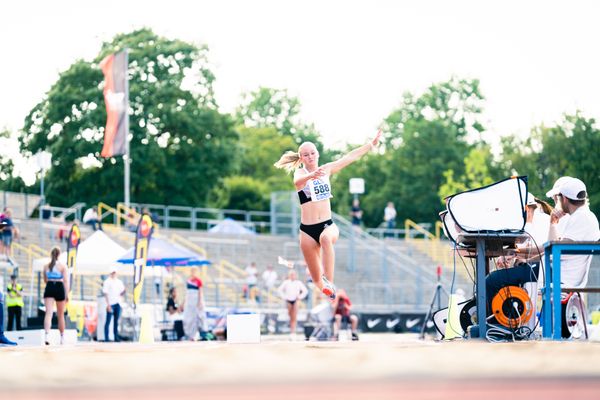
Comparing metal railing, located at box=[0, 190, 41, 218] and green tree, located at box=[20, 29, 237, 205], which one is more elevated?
green tree, located at box=[20, 29, 237, 205]

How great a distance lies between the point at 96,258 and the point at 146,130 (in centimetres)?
3760

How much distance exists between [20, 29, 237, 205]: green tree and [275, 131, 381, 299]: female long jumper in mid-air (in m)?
50.3

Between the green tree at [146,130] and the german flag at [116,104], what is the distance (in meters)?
19.8

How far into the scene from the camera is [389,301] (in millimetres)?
38344

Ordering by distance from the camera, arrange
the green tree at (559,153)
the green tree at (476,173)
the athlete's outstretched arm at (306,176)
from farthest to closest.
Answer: the green tree at (476,173) → the green tree at (559,153) → the athlete's outstretched arm at (306,176)

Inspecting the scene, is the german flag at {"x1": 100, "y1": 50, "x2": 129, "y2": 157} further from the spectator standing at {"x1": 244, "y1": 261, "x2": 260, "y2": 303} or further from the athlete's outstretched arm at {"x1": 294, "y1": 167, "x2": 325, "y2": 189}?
the athlete's outstretched arm at {"x1": 294, "y1": 167, "x2": 325, "y2": 189}

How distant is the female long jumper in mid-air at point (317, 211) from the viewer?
1192 centimetres

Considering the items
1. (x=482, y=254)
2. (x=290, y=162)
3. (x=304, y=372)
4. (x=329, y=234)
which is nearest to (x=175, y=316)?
(x=290, y=162)

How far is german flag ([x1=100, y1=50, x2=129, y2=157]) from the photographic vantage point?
1620 inches

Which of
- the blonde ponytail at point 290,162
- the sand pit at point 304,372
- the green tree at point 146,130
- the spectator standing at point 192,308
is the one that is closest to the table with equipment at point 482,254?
the blonde ponytail at point 290,162

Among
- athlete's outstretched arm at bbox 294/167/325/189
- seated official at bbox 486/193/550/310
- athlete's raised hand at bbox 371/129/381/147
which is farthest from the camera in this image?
athlete's raised hand at bbox 371/129/381/147

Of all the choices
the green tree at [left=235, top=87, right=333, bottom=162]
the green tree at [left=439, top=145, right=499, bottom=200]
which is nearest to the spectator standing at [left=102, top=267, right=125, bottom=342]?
the green tree at [left=439, top=145, right=499, bottom=200]

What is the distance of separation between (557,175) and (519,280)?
156ft

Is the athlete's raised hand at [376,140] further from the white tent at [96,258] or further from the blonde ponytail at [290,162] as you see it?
the white tent at [96,258]
